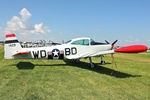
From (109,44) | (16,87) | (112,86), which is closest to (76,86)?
(112,86)

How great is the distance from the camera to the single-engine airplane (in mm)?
13437

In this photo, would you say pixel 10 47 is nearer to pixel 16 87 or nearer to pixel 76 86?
pixel 16 87

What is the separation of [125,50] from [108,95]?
370cm

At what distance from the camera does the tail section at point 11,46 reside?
13.3m

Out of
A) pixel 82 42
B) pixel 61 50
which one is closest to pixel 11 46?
pixel 61 50

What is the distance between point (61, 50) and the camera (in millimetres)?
14891

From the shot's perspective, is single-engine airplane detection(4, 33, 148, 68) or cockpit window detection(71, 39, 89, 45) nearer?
single-engine airplane detection(4, 33, 148, 68)

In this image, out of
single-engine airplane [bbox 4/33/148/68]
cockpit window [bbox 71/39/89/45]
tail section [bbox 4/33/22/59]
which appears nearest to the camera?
tail section [bbox 4/33/22/59]

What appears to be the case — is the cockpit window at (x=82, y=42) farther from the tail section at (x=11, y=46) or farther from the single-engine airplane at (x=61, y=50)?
the tail section at (x=11, y=46)

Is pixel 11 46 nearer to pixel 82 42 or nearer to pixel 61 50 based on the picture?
pixel 61 50

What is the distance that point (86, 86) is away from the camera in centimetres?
830

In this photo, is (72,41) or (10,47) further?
(72,41)

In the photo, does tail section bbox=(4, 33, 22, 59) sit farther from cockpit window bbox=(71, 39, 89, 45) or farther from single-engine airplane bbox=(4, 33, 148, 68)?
cockpit window bbox=(71, 39, 89, 45)

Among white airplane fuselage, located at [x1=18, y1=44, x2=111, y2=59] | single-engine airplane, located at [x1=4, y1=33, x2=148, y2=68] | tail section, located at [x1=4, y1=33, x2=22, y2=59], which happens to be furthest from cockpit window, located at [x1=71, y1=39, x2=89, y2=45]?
tail section, located at [x1=4, y1=33, x2=22, y2=59]
